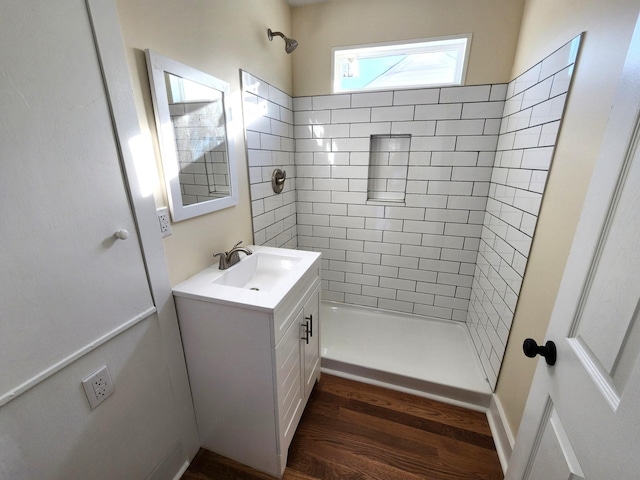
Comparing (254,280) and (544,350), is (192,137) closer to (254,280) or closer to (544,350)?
(254,280)

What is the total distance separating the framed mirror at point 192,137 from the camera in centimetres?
100

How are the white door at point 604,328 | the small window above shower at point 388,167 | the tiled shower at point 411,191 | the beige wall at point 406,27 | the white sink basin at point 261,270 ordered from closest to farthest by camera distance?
the white door at point 604,328 → the white sink basin at point 261,270 → the tiled shower at point 411,191 → the beige wall at point 406,27 → the small window above shower at point 388,167

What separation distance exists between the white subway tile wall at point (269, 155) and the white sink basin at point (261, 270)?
0.88 ft

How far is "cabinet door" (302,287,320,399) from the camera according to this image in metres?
1.41

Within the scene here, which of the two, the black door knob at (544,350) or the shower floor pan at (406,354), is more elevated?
the black door knob at (544,350)

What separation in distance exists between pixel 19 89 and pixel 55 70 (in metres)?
0.10

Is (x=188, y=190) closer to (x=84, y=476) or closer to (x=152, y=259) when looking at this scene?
(x=152, y=259)

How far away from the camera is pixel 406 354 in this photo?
6.33 feet

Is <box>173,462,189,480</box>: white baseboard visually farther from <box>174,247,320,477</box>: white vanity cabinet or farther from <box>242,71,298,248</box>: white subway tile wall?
<box>242,71,298,248</box>: white subway tile wall

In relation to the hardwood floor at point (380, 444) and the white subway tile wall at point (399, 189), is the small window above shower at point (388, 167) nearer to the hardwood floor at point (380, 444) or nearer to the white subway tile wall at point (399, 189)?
the white subway tile wall at point (399, 189)

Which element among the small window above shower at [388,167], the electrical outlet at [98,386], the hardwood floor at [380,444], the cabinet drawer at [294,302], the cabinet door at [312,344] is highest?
the small window above shower at [388,167]

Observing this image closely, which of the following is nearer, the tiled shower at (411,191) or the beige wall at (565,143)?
the beige wall at (565,143)

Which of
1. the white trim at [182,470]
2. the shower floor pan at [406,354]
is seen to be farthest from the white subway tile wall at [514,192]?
the white trim at [182,470]

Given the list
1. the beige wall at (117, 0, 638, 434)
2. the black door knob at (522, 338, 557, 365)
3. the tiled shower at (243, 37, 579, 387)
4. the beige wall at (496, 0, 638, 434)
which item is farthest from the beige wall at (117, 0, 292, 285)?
the beige wall at (496, 0, 638, 434)
